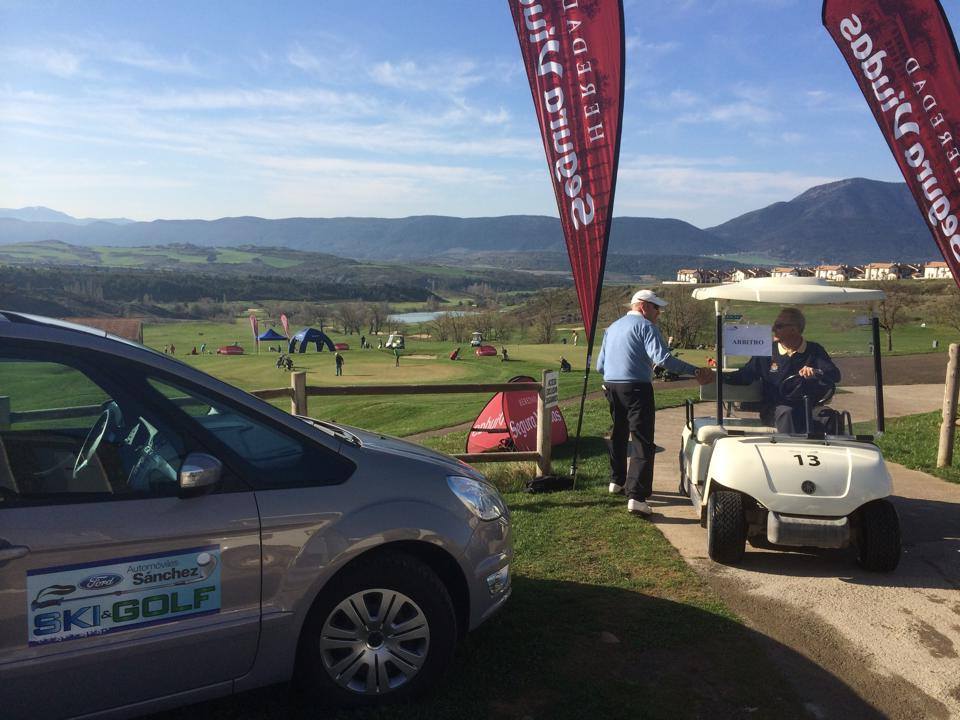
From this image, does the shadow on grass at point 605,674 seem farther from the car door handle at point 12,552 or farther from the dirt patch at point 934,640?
the car door handle at point 12,552

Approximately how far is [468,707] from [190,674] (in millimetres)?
1286

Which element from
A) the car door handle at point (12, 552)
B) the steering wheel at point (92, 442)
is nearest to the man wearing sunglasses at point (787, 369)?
the steering wheel at point (92, 442)

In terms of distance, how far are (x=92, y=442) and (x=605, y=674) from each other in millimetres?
2760

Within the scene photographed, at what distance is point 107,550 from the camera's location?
114 inches

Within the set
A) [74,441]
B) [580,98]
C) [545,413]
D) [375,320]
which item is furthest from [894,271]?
[74,441]

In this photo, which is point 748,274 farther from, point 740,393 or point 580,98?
point 740,393

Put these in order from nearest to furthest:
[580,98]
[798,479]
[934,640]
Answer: [934,640] → [798,479] → [580,98]

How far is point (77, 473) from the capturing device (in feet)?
9.98

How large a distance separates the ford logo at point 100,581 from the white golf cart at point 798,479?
4.09m

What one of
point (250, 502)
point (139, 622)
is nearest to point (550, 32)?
point (250, 502)

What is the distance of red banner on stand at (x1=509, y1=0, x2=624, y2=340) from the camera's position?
25.2ft

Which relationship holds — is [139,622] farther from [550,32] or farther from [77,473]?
[550,32]

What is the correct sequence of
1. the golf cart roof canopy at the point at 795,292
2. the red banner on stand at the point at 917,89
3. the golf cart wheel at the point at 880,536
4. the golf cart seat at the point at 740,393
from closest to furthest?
the golf cart wheel at the point at 880,536 < the golf cart roof canopy at the point at 795,292 < the golf cart seat at the point at 740,393 < the red banner on stand at the point at 917,89

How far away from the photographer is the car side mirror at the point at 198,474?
9.89 feet
